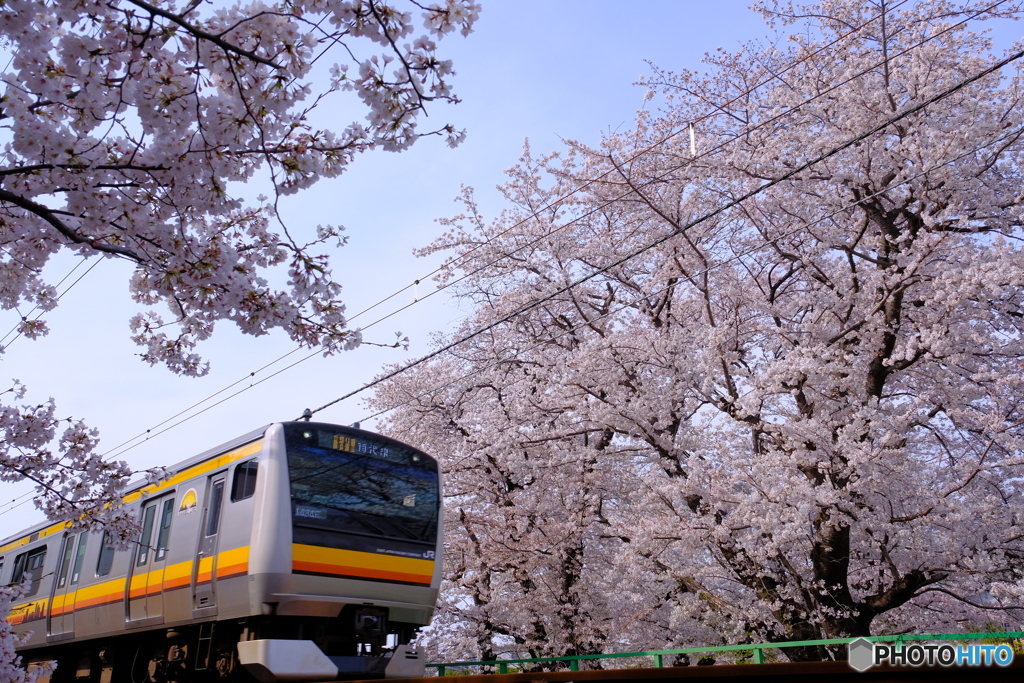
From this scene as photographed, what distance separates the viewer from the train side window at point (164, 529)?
8102 mm

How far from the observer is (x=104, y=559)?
9.20 meters

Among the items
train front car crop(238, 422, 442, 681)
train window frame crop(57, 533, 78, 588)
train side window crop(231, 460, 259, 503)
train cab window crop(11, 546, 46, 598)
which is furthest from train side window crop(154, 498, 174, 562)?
train cab window crop(11, 546, 46, 598)

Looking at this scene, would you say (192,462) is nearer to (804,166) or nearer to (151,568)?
(151,568)

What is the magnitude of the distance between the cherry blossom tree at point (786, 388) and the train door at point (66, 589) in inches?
218

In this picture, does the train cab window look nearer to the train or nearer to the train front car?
the train

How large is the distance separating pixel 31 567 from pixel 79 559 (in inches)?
85.8

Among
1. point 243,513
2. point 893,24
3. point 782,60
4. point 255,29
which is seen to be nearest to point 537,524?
point 243,513

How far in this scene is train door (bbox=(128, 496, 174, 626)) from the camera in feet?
26.0

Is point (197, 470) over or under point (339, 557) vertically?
over

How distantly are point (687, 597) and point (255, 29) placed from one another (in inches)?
359

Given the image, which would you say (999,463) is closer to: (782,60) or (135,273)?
(782,60)

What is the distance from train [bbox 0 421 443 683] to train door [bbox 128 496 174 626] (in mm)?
22

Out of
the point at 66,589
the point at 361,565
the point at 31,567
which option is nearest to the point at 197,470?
the point at 361,565

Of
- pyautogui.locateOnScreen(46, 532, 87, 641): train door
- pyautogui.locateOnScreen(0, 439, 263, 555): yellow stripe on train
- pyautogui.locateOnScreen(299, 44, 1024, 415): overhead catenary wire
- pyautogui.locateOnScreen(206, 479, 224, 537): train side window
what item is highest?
pyautogui.locateOnScreen(299, 44, 1024, 415): overhead catenary wire
